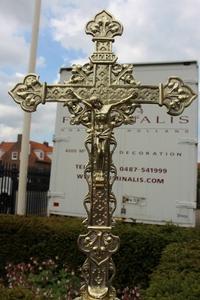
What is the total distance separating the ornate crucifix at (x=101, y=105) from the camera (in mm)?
3443

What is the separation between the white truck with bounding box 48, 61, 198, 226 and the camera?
29.0 feet

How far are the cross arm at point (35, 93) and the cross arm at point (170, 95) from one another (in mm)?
547

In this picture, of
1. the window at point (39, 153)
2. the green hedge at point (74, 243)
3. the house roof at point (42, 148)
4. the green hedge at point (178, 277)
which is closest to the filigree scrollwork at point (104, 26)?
the green hedge at point (178, 277)

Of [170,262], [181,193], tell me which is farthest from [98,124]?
[181,193]

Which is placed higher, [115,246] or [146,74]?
[146,74]

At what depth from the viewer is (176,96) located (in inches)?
146

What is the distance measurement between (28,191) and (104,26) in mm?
12098

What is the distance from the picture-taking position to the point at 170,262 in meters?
5.00

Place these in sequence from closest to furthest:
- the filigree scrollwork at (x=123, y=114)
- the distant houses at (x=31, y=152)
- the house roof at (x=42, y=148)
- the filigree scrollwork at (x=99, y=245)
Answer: the filigree scrollwork at (x=99, y=245), the filigree scrollwork at (x=123, y=114), the distant houses at (x=31, y=152), the house roof at (x=42, y=148)

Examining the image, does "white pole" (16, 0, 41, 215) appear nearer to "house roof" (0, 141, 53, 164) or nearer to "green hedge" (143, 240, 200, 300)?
"green hedge" (143, 240, 200, 300)

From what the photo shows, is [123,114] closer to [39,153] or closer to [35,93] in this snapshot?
[35,93]

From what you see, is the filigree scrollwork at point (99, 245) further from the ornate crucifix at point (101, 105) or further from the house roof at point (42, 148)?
the house roof at point (42, 148)

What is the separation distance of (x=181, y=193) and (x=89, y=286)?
5592 mm

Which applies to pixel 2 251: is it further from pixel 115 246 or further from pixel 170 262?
pixel 115 246
